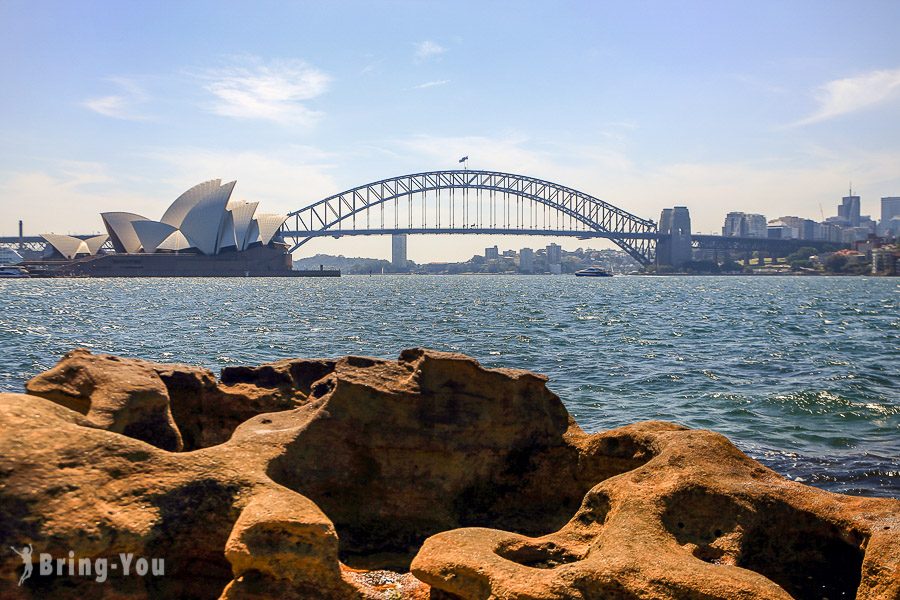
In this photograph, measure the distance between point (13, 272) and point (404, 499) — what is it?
248 feet

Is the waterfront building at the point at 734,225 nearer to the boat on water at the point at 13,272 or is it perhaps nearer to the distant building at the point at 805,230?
the distant building at the point at 805,230

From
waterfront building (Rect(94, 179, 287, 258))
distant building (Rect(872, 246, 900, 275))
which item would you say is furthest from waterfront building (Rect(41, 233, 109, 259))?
distant building (Rect(872, 246, 900, 275))

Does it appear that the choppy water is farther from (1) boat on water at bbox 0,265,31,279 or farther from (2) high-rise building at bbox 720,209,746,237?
(2) high-rise building at bbox 720,209,746,237

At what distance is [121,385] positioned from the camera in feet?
11.5

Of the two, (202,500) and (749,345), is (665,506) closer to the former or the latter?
(202,500)

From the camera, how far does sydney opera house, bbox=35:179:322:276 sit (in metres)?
63.6

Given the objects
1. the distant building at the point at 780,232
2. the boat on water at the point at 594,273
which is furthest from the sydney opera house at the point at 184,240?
the distant building at the point at 780,232

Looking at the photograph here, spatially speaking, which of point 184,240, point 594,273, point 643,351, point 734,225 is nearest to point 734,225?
point 734,225

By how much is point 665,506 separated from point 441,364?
4.76ft

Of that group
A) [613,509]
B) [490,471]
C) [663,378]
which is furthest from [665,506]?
[663,378]

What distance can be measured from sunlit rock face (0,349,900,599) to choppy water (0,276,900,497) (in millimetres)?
2952

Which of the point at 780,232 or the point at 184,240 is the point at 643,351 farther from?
the point at 780,232

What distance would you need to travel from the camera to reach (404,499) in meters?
3.78

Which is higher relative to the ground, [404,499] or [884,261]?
[884,261]
